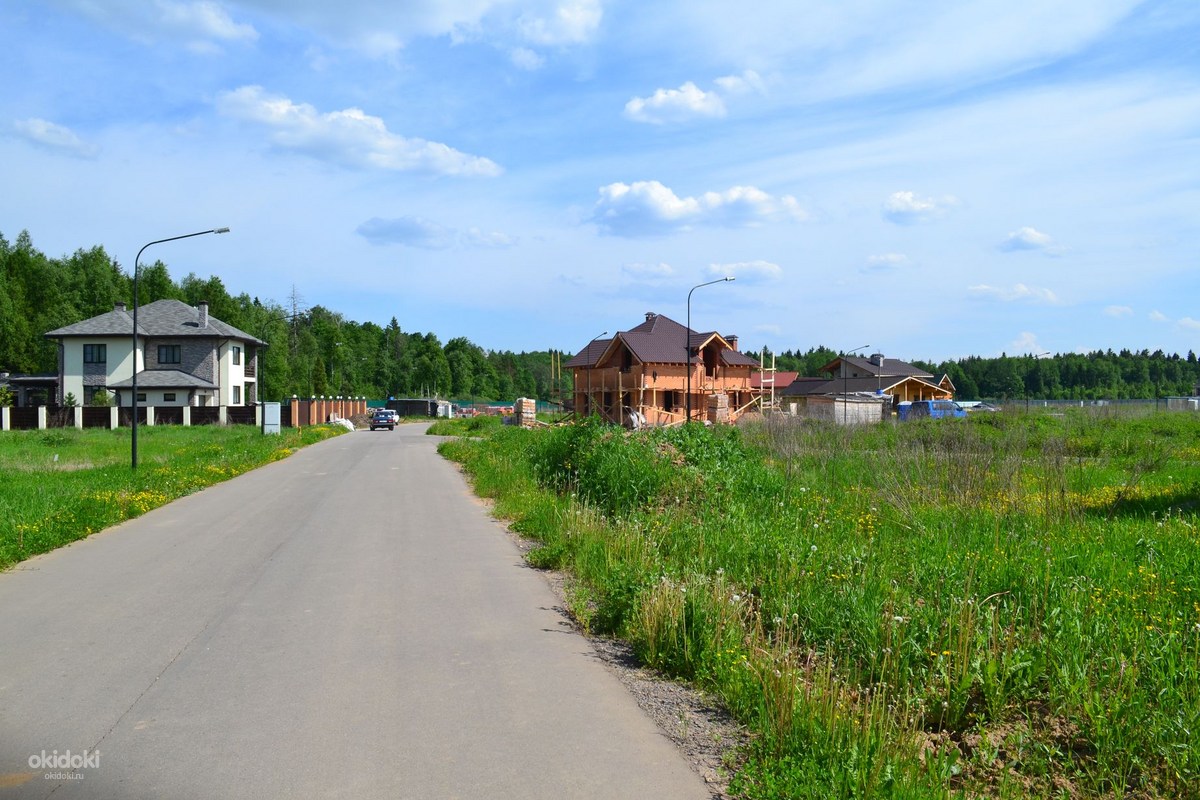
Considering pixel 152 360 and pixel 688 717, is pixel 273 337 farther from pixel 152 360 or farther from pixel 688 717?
pixel 688 717

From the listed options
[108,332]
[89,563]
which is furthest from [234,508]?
[108,332]

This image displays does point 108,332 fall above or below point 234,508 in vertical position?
above

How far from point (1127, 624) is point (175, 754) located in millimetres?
6475

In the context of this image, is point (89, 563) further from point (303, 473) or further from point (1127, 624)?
point (303, 473)

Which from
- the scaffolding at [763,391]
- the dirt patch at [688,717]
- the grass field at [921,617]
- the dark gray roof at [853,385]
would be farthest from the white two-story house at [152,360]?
the dirt patch at [688,717]

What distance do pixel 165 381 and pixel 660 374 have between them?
34.4 meters

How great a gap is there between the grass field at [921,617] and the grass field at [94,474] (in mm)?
7231

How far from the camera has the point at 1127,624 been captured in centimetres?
609

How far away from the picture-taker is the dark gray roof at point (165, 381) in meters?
57.2

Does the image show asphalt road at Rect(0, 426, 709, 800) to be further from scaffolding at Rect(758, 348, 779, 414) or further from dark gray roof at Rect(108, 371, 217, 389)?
dark gray roof at Rect(108, 371, 217, 389)

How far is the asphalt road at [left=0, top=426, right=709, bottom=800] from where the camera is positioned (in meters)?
4.55

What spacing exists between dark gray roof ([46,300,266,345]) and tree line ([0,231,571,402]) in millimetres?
9008

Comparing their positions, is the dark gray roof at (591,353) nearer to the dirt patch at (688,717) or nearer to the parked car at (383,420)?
the parked car at (383,420)

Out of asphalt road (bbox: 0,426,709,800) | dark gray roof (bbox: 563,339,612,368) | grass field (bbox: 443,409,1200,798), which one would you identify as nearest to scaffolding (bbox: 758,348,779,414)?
dark gray roof (bbox: 563,339,612,368)
